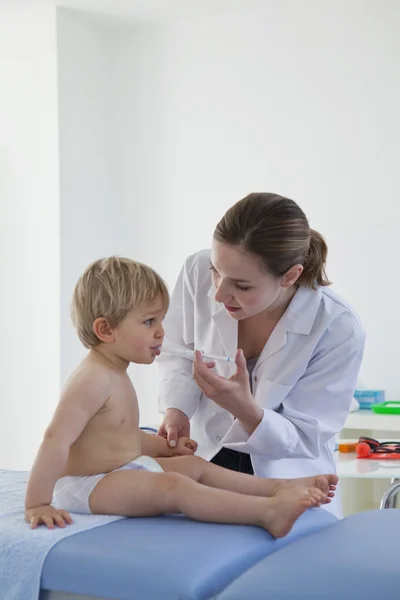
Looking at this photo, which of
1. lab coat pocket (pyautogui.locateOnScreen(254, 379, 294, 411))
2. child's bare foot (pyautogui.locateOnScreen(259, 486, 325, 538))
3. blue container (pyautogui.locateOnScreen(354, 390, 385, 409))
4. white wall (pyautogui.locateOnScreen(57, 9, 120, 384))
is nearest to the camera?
child's bare foot (pyautogui.locateOnScreen(259, 486, 325, 538))

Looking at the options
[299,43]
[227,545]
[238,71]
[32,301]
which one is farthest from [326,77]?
[227,545]

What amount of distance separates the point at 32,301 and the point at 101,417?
3.17 metres

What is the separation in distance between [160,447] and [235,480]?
24cm

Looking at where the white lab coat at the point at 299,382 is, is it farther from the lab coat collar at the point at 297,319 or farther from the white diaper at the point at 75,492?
the white diaper at the point at 75,492

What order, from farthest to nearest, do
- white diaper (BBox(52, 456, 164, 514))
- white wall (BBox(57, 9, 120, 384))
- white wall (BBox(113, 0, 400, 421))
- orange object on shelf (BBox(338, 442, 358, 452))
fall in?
white wall (BBox(57, 9, 120, 384))
white wall (BBox(113, 0, 400, 421))
orange object on shelf (BBox(338, 442, 358, 452))
white diaper (BBox(52, 456, 164, 514))

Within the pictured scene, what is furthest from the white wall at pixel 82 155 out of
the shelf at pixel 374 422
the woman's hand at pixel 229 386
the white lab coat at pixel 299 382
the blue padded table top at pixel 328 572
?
the blue padded table top at pixel 328 572

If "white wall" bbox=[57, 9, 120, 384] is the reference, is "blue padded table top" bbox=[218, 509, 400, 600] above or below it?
below

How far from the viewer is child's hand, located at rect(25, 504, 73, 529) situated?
4.94ft

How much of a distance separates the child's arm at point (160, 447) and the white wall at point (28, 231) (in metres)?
2.80

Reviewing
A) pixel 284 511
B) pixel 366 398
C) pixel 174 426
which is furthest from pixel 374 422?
pixel 284 511

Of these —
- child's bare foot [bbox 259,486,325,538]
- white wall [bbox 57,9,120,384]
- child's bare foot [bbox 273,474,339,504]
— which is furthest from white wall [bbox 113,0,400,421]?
child's bare foot [bbox 259,486,325,538]

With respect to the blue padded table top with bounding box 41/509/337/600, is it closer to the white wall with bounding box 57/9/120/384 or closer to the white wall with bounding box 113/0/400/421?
the white wall with bounding box 113/0/400/421

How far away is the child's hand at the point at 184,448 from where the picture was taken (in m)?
1.91

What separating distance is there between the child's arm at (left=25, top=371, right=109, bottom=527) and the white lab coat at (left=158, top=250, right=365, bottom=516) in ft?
1.23
